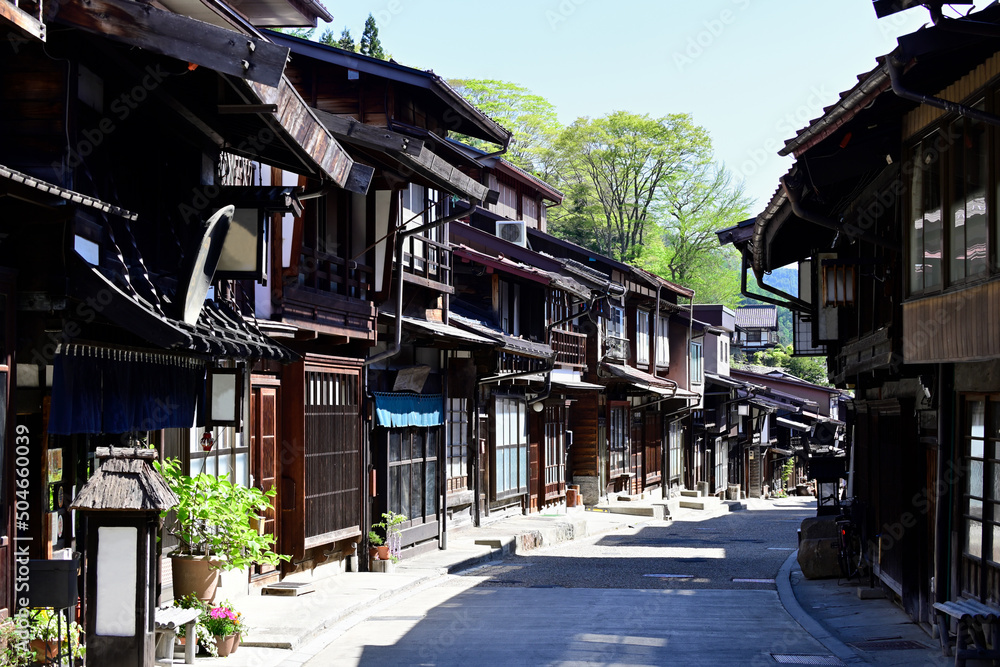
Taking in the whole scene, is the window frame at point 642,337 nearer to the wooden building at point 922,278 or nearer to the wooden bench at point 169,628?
the wooden building at point 922,278

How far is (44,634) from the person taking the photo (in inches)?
340

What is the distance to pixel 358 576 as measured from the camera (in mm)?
17875

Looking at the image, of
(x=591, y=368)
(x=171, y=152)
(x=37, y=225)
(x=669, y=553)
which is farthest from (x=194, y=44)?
(x=591, y=368)

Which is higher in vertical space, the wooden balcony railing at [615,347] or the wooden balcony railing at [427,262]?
the wooden balcony railing at [427,262]

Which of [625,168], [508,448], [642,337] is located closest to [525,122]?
[625,168]

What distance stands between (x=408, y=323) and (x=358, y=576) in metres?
4.48

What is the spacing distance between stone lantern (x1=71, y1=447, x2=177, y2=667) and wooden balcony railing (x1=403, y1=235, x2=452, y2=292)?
1154 cm

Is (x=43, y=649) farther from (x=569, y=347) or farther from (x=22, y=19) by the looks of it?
(x=569, y=347)

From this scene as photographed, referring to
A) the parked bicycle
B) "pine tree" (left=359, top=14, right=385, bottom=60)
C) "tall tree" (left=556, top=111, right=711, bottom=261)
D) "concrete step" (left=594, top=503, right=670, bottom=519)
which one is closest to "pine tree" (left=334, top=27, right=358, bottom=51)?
"pine tree" (left=359, top=14, right=385, bottom=60)

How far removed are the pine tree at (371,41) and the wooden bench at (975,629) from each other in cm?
4217

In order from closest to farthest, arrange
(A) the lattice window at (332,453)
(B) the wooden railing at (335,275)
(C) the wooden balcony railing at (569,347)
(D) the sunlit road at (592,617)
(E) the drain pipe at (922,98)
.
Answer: (E) the drain pipe at (922,98), (D) the sunlit road at (592,617), (B) the wooden railing at (335,275), (A) the lattice window at (332,453), (C) the wooden balcony railing at (569,347)

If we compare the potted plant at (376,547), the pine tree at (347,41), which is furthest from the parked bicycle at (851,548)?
the pine tree at (347,41)

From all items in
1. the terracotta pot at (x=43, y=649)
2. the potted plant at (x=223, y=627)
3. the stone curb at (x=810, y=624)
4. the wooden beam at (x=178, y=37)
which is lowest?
the stone curb at (x=810, y=624)

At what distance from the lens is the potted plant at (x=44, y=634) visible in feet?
27.7
